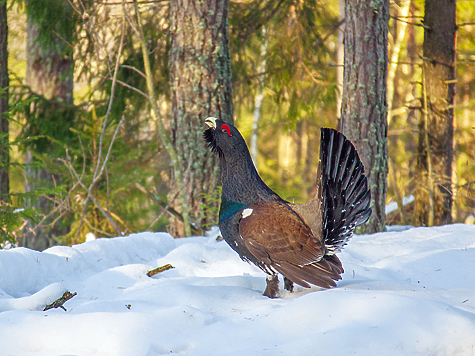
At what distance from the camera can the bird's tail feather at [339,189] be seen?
11.2 ft

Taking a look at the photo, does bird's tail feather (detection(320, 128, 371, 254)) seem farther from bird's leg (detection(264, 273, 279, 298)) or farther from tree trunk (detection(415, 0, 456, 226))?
tree trunk (detection(415, 0, 456, 226))

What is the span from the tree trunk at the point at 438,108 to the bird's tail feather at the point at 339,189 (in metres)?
5.30

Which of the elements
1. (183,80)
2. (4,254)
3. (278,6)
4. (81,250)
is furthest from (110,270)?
(278,6)

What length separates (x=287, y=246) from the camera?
11.1 feet

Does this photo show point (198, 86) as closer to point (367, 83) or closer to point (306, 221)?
point (367, 83)

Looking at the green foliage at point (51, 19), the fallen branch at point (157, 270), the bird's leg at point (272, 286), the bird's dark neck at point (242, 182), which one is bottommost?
the fallen branch at point (157, 270)

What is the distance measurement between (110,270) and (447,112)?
708cm

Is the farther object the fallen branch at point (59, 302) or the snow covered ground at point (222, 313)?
the fallen branch at point (59, 302)

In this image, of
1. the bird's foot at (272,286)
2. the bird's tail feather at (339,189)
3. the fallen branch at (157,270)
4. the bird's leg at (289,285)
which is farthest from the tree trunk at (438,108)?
the fallen branch at (157,270)

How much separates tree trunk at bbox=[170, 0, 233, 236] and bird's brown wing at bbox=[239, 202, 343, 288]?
3294 millimetres

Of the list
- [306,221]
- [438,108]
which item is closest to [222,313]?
[306,221]

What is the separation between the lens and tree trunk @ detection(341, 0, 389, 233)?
588 centimetres

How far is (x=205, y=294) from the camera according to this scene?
10.6 feet

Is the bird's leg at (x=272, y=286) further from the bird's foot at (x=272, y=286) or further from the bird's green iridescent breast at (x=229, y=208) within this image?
the bird's green iridescent breast at (x=229, y=208)
